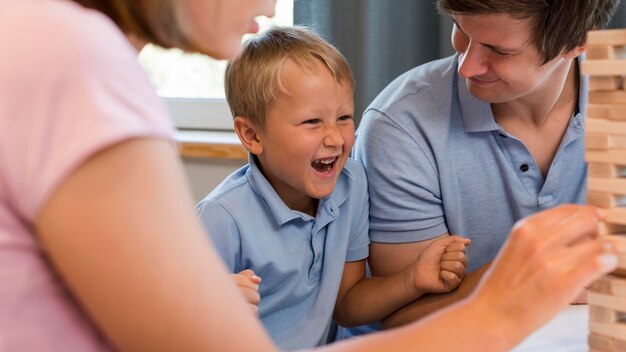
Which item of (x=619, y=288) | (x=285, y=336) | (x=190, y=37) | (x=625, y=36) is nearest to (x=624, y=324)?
(x=619, y=288)

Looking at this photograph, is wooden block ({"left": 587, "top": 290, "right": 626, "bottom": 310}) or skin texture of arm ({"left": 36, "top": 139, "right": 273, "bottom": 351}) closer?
skin texture of arm ({"left": 36, "top": 139, "right": 273, "bottom": 351})

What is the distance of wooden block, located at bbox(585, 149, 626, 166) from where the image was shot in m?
0.95

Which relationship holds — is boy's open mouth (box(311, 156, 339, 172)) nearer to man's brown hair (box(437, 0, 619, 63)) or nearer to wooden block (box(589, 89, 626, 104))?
man's brown hair (box(437, 0, 619, 63))

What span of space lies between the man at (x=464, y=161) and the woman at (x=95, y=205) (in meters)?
0.90

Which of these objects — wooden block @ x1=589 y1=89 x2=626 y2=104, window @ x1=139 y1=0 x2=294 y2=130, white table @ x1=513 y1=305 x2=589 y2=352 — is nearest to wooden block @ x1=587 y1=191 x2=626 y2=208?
wooden block @ x1=589 y1=89 x2=626 y2=104

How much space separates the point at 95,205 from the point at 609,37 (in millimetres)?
602

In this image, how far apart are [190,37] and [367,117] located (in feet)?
3.00

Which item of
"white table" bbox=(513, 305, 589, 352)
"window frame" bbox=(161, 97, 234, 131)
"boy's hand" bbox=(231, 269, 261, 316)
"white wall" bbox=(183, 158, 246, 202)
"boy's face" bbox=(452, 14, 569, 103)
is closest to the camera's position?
"white table" bbox=(513, 305, 589, 352)

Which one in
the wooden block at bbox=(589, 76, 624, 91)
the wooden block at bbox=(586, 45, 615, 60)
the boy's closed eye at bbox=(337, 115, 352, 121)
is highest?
the wooden block at bbox=(586, 45, 615, 60)

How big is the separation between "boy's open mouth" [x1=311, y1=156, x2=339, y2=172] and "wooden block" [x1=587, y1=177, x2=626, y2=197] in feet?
2.25

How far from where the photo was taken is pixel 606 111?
0.98 metres

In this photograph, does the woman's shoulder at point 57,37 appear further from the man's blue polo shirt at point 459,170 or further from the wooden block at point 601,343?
the man's blue polo shirt at point 459,170

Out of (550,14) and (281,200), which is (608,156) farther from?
(281,200)

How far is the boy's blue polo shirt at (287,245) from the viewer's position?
1501 millimetres
